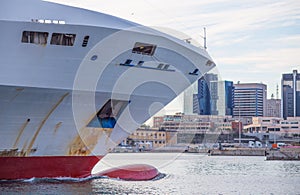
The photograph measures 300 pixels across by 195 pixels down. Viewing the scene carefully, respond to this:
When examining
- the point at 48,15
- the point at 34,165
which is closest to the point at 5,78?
the point at 48,15

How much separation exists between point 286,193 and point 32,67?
13.7 meters

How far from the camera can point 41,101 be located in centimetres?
2056

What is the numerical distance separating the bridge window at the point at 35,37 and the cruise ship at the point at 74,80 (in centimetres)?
3

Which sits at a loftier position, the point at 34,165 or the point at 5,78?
the point at 5,78

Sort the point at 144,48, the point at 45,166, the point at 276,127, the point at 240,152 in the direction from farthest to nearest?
1. the point at 276,127
2. the point at 240,152
3. the point at 45,166
4. the point at 144,48

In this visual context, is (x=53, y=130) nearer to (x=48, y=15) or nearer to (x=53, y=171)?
(x=53, y=171)

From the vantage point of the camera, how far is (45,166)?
2216cm

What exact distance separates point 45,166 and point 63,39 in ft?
17.6

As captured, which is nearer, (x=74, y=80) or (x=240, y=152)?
(x=74, y=80)

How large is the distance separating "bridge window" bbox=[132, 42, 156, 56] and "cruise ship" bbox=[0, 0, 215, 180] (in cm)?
4

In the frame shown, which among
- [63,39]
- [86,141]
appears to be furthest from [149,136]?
[63,39]

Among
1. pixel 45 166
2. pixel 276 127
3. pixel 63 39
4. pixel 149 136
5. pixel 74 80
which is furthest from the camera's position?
pixel 276 127

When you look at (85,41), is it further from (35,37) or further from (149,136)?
(149,136)

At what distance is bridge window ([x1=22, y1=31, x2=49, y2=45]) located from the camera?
750 inches
